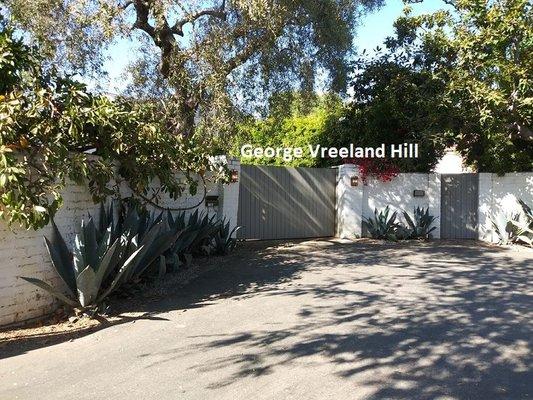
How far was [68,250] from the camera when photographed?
5914 mm

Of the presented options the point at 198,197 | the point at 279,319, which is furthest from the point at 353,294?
the point at 198,197

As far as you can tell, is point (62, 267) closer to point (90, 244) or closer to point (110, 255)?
point (90, 244)

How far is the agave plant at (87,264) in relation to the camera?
5.51 meters

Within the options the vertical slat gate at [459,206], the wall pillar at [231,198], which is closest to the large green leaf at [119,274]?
the wall pillar at [231,198]

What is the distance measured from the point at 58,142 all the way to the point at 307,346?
3595 mm

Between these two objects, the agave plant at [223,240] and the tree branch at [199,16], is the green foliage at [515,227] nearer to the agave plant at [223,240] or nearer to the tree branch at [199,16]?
the agave plant at [223,240]

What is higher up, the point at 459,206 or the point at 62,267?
the point at 459,206

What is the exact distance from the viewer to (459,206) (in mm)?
13117

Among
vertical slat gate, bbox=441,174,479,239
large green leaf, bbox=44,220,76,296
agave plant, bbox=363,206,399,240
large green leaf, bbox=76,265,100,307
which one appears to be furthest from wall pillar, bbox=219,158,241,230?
vertical slat gate, bbox=441,174,479,239

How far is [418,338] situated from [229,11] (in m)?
7.59

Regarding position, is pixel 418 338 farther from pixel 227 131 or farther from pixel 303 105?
pixel 303 105

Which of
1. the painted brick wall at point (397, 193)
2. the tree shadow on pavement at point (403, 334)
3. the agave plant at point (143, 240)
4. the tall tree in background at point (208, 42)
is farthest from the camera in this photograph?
the painted brick wall at point (397, 193)

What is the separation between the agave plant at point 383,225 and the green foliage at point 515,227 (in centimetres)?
→ 246

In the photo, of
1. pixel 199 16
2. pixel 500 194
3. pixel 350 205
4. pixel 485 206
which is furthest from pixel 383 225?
pixel 199 16
